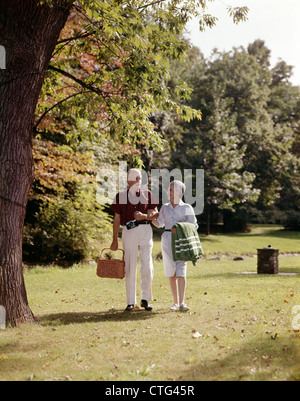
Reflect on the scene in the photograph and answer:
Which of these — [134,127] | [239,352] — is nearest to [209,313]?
[239,352]

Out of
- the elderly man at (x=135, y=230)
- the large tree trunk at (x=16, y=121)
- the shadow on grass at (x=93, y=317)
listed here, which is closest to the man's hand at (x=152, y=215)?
the elderly man at (x=135, y=230)

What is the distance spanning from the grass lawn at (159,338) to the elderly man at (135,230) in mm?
544

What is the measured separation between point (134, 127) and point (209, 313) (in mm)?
4210

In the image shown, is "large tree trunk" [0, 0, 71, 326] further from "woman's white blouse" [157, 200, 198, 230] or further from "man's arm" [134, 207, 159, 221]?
"woman's white blouse" [157, 200, 198, 230]

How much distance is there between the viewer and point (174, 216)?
24.3 feet

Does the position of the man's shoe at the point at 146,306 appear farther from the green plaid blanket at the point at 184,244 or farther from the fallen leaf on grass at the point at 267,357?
the fallen leaf on grass at the point at 267,357

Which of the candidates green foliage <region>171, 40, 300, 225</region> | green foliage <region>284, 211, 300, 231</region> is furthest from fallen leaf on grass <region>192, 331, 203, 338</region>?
green foliage <region>284, 211, 300, 231</region>

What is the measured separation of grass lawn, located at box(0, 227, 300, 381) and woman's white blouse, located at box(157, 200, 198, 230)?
149cm

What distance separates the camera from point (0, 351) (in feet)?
16.8

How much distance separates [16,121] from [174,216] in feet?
9.62

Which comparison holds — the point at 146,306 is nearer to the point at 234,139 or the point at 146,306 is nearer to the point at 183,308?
the point at 183,308

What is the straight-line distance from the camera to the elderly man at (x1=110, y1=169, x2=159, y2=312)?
734 cm

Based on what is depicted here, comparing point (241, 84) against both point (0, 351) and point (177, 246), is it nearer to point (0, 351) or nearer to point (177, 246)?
point (177, 246)

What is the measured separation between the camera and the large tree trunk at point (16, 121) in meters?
6.34
